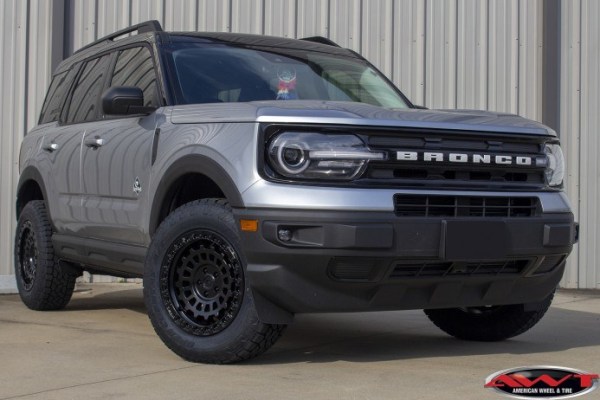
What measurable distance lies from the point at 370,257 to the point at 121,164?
198cm

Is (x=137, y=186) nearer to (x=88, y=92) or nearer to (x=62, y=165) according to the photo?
(x=62, y=165)

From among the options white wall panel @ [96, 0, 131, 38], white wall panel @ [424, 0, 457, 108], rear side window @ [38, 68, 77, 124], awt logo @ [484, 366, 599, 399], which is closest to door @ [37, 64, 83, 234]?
rear side window @ [38, 68, 77, 124]

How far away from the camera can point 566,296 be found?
9781 mm

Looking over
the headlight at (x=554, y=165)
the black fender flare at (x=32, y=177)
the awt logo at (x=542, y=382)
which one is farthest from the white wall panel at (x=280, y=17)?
the awt logo at (x=542, y=382)

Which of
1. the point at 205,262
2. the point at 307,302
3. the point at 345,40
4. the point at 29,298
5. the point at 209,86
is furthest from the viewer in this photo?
the point at 345,40

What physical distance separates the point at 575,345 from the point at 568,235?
3.09ft

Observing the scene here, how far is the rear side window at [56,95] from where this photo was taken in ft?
25.7

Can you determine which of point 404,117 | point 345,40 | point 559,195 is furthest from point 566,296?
point 404,117

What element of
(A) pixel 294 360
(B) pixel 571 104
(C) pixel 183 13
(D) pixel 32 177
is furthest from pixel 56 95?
(B) pixel 571 104

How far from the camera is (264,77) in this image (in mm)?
6191

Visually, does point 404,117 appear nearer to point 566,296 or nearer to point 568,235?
point 568,235

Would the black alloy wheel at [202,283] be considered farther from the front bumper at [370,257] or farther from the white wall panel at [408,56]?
the white wall panel at [408,56]

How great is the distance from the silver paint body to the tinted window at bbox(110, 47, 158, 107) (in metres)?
0.17

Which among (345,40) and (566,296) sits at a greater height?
(345,40)
